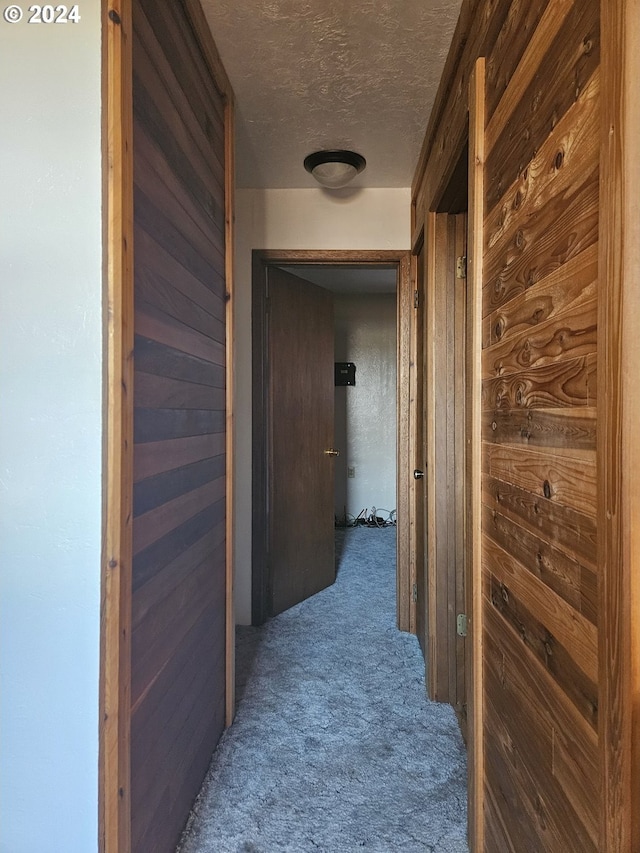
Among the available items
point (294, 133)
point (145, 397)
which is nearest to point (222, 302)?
point (145, 397)

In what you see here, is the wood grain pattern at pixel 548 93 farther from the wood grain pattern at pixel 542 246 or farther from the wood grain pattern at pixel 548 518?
Answer: the wood grain pattern at pixel 548 518

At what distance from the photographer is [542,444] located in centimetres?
83

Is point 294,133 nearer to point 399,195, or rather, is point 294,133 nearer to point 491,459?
point 399,195

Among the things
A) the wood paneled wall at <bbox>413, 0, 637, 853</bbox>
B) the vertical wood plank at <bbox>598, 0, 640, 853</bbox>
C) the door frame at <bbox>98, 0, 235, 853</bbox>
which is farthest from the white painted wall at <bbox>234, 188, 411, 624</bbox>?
the vertical wood plank at <bbox>598, 0, 640, 853</bbox>

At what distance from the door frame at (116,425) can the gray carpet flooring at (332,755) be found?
0.63 metres

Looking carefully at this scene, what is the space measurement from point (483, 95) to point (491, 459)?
892 mm

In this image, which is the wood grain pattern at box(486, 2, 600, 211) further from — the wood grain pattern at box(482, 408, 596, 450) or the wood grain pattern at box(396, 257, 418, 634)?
the wood grain pattern at box(396, 257, 418, 634)

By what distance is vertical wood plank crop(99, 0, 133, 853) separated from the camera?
33.7 inches

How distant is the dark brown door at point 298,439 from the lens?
2.81 m

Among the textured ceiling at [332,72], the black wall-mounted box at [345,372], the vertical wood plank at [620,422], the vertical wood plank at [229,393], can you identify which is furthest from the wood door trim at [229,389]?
the black wall-mounted box at [345,372]

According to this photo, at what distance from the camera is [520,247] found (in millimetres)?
932

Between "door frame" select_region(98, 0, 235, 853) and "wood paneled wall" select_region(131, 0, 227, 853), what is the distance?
54mm

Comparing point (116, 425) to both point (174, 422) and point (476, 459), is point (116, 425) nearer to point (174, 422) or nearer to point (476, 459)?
point (174, 422)

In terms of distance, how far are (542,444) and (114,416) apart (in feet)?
2.51
